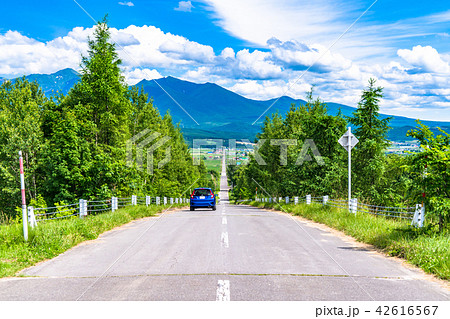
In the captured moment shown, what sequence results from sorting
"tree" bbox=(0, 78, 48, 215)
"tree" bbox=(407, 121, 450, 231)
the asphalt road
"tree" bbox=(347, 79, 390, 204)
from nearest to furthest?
1. the asphalt road
2. "tree" bbox=(407, 121, 450, 231)
3. "tree" bbox=(347, 79, 390, 204)
4. "tree" bbox=(0, 78, 48, 215)

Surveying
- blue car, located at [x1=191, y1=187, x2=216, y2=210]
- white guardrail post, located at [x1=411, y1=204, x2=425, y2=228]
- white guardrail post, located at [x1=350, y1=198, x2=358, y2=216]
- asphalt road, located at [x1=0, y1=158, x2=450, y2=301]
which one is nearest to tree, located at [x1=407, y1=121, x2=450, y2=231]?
white guardrail post, located at [x1=411, y1=204, x2=425, y2=228]

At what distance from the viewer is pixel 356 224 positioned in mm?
13359

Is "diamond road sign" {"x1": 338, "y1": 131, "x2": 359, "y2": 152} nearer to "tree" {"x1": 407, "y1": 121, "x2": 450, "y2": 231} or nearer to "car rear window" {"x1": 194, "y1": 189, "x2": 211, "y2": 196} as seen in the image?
"tree" {"x1": 407, "y1": 121, "x2": 450, "y2": 231}

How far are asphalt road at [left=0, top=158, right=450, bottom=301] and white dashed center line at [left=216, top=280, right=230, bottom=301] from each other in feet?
0.05

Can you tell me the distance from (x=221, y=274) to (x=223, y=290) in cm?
109

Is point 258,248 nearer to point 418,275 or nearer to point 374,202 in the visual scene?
point 418,275

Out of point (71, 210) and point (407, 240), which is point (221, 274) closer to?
point (407, 240)

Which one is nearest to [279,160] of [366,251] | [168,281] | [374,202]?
[374,202]

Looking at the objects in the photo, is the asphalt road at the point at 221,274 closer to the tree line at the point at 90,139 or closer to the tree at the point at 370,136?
the tree line at the point at 90,139

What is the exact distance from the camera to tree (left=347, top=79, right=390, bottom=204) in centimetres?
3431

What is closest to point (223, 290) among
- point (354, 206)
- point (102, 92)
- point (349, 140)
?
point (354, 206)

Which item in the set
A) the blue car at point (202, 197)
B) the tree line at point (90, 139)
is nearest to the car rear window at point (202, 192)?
the blue car at point (202, 197)

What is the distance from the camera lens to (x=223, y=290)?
559 centimetres

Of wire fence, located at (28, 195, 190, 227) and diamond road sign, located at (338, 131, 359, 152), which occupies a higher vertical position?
diamond road sign, located at (338, 131, 359, 152)
